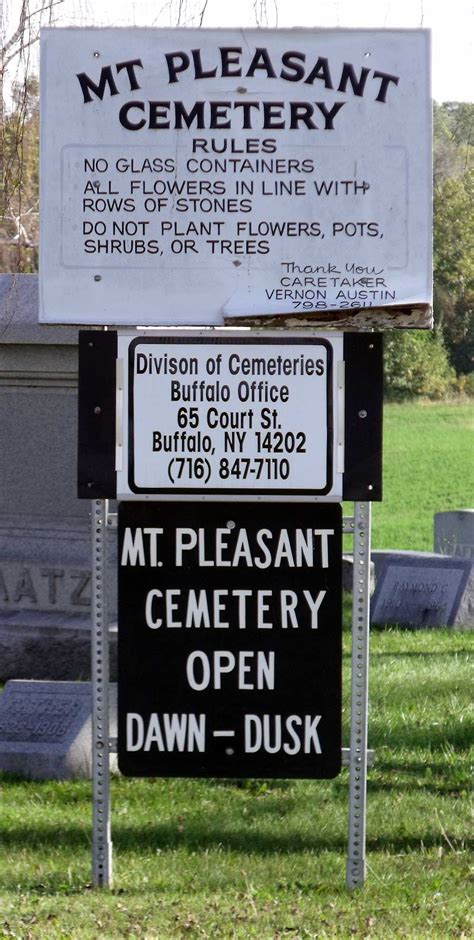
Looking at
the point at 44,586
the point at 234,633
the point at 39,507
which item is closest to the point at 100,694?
the point at 234,633

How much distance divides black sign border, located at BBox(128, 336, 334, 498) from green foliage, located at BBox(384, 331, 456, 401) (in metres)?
26.4

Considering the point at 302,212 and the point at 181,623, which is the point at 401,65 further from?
the point at 181,623

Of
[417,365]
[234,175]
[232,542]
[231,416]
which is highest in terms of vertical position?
[417,365]

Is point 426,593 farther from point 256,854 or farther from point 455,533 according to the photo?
point 256,854

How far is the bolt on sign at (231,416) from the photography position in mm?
4566

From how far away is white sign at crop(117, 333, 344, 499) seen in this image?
15.0 ft

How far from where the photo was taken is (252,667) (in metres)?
4.68

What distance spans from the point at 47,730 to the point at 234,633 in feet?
7.12

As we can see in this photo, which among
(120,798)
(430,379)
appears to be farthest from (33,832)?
(430,379)

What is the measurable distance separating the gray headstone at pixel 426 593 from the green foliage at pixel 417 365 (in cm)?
1949

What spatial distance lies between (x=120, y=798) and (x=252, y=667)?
1716 mm

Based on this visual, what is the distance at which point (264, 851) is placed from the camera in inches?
209

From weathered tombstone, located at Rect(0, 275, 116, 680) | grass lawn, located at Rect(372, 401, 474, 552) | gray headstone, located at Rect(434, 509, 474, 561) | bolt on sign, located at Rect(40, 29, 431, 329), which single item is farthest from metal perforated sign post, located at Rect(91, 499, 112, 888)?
grass lawn, located at Rect(372, 401, 474, 552)

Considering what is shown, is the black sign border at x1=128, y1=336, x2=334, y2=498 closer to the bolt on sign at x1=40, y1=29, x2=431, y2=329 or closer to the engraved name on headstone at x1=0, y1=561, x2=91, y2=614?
the bolt on sign at x1=40, y1=29, x2=431, y2=329
